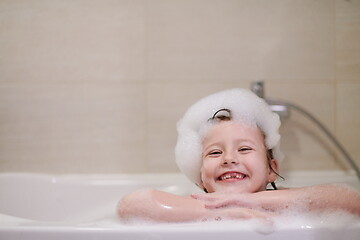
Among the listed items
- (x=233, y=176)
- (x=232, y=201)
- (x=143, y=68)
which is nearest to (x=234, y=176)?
(x=233, y=176)

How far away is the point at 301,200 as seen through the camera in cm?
72

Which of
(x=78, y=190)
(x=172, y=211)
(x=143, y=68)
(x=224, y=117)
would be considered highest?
(x=143, y=68)

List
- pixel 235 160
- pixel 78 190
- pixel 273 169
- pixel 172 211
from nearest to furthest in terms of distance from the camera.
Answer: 1. pixel 172 211
2. pixel 235 160
3. pixel 273 169
4. pixel 78 190

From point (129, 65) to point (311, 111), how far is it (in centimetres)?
78

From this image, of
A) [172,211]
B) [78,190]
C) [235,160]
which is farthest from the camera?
[78,190]

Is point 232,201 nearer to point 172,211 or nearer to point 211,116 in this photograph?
→ point 172,211

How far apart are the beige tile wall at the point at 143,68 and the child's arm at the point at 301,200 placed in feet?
2.35

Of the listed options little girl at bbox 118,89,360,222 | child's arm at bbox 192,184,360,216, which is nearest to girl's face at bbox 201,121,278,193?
little girl at bbox 118,89,360,222

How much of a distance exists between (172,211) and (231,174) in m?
0.22

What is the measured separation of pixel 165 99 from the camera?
1.43m

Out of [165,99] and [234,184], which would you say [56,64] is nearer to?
[165,99]

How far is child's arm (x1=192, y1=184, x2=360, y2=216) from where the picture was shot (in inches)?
28.2

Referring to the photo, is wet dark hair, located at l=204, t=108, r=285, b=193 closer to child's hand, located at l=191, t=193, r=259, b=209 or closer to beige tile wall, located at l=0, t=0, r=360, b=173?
child's hand, located at l=191, t=193, r=259, b=209

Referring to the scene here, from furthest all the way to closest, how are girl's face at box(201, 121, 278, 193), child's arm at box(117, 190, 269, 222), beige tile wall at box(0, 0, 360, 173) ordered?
1. beige tile wall at box(0, 0, 360, 173)
2. girl's face at box(201, 121, 278, 193)
3. child's arm at box(117, 190, 269, 222)
